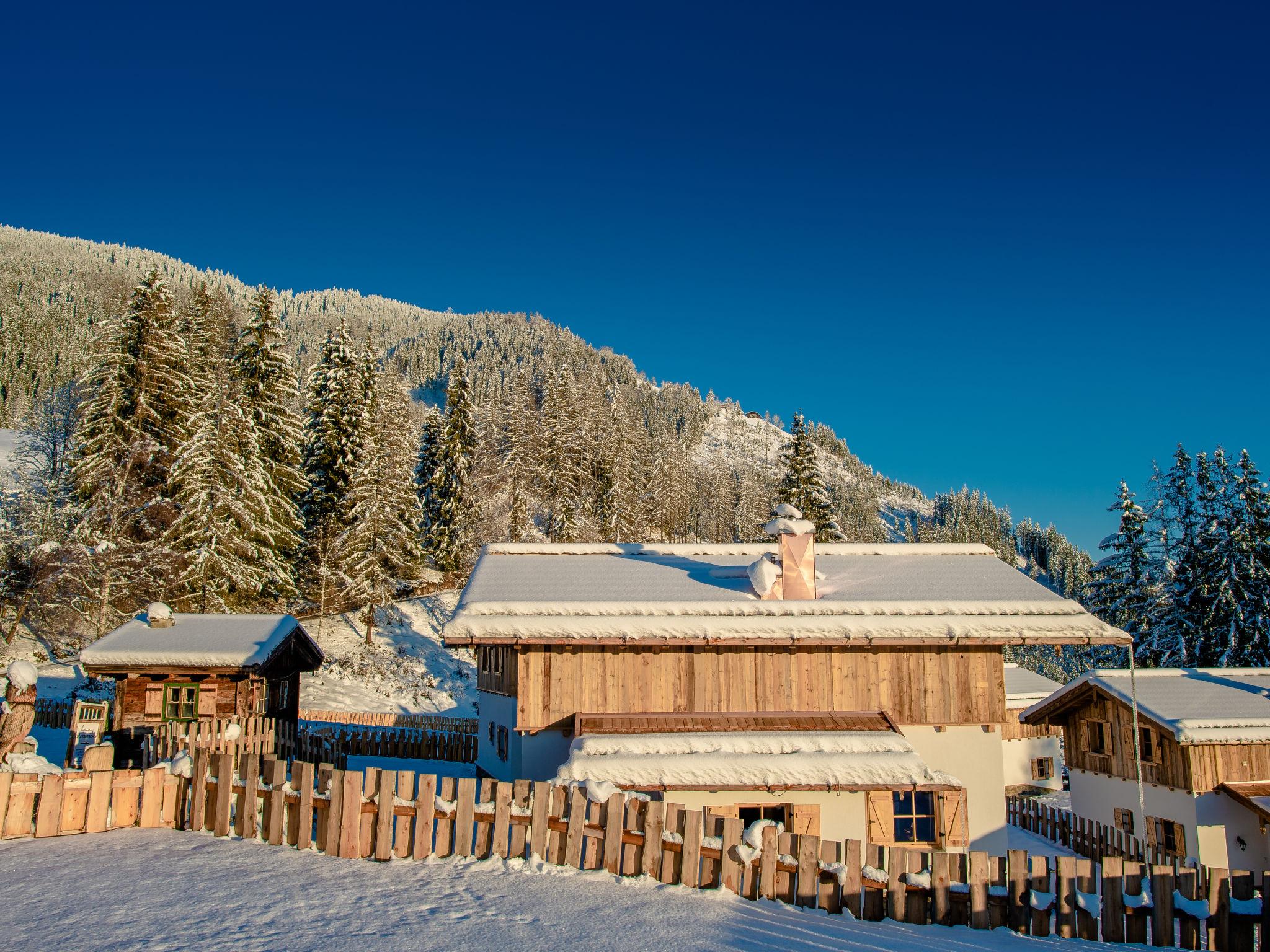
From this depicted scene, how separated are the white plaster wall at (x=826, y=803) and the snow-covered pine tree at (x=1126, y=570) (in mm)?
37020

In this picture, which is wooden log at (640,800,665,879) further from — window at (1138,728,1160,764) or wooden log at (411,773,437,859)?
window at (1138,728,1160,764)

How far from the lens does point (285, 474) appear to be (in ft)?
133

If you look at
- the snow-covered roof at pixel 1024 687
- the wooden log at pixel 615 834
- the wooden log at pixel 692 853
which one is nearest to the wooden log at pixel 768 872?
the wooden log at pixel 692 853

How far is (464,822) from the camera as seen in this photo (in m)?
8.40

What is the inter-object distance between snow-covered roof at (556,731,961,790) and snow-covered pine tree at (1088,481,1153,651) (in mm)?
36947

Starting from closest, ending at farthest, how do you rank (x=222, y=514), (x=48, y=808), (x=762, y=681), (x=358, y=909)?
(x=358, y=909)
(x=48, y=808)
(x=762, y=681)
(x=222, y=514)

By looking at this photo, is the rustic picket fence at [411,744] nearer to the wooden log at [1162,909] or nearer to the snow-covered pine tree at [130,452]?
the snow-covered pine tree at [130,452]

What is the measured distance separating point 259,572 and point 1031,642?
1231 inches

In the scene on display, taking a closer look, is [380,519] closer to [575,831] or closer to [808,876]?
[575,831]

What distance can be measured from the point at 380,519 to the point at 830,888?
121ft

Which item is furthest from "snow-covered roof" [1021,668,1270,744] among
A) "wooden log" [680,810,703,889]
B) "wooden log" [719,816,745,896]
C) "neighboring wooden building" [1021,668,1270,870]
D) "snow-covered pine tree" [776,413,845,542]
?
"wooden log" [680,810,703,889]

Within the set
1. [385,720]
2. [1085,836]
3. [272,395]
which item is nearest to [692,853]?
[1085,836]

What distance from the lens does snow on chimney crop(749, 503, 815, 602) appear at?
1678 centimetres

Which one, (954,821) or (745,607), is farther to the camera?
(745,607)
